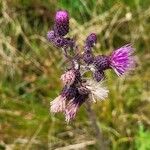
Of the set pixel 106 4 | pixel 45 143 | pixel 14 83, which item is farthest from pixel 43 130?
pixel 106 4

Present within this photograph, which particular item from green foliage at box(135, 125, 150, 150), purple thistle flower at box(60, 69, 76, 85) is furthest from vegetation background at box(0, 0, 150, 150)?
purple thistle flower at box(60, 69, 76, 85)

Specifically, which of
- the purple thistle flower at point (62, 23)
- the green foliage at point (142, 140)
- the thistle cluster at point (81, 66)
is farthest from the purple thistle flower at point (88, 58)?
the green foliage at point (142, 140)

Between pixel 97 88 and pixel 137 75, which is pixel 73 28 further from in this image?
pixel 97 88

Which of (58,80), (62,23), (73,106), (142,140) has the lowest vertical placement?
(73,106)

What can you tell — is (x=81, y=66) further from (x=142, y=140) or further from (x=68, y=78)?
(x=142, y=140)

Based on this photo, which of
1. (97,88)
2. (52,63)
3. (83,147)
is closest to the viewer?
(97,88)

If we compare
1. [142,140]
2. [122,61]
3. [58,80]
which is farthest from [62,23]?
[58,80]
